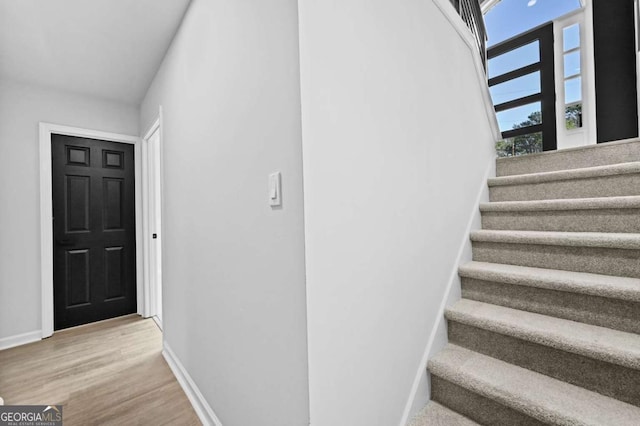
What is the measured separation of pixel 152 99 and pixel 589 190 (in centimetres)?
363

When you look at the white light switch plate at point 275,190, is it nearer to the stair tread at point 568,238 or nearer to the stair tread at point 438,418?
the stair tread at point 438,418

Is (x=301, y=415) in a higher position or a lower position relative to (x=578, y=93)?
lower

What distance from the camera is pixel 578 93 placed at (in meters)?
3.38

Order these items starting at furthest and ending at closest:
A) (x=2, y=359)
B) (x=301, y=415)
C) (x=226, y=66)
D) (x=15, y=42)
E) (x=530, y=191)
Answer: (x=2, y=359), (x=15, y=42), (x=530, y=191), (x=226, y=66), (x=301, y=415)

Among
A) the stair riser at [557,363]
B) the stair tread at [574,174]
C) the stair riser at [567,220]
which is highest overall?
the stair tread at [574,174]

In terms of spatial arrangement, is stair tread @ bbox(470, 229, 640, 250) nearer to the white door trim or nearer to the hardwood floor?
the hardwood floor

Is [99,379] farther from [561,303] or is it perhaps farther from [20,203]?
[561,303]

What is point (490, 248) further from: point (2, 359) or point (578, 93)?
point (2, 359)

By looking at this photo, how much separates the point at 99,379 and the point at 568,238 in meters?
3.10

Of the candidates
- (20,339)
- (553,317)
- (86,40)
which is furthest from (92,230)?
(553,317)

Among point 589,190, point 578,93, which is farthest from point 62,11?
point 578,93

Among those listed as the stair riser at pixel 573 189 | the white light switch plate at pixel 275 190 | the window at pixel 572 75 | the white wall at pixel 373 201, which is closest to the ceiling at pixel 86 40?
the white wall at pixel 373 201

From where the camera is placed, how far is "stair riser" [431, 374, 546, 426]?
3.53 ft

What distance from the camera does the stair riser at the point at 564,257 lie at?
1.27m
